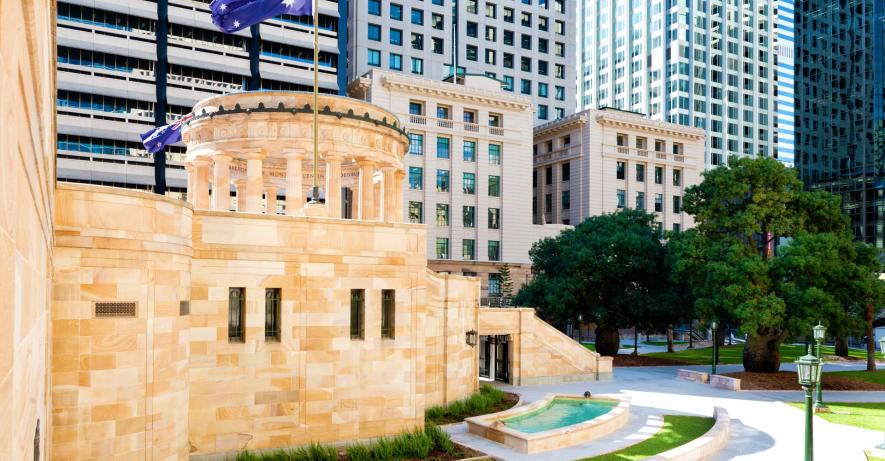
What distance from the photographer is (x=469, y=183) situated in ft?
242

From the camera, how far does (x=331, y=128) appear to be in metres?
31.8

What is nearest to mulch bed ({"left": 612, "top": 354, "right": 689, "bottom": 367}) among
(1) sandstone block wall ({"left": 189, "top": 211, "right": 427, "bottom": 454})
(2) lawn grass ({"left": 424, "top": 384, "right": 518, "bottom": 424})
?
(2) lawn grass ({"left": 424, "top": 384, "right": 518, "bottom": 424})

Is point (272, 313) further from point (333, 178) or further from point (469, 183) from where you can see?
point (469, 183)

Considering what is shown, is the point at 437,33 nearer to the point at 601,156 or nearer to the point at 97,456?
the point at 601,156

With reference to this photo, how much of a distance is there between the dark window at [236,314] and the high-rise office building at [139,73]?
54.5m

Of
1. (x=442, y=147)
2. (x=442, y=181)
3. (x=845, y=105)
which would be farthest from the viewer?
(x=845, y=105)

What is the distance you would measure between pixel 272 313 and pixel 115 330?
5.98 meters

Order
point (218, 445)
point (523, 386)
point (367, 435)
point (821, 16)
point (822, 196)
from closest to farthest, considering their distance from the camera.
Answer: point (218, 445)
point (367, 435)
point (523, 386)
point (822, 196)
point (821, 16)

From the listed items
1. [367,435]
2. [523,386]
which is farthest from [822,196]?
[367,435]

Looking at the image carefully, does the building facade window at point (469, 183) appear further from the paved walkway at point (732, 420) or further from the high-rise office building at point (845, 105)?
the high-rise office building at point (845, 105)

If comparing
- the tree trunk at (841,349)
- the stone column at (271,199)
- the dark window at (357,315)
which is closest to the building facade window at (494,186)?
the tree trunk at (841,349)

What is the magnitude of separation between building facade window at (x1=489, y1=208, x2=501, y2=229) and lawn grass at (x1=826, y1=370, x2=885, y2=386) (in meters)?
36.3

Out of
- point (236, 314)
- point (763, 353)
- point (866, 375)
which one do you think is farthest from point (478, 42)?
point (236, 314)

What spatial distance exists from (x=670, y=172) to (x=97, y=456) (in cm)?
8166
